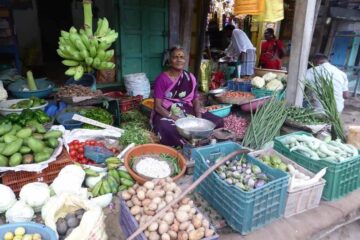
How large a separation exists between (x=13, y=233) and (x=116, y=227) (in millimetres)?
762

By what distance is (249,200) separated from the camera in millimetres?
2107

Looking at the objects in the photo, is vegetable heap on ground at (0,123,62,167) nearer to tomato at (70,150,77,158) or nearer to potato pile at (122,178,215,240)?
tomato at (70,150,77,158)

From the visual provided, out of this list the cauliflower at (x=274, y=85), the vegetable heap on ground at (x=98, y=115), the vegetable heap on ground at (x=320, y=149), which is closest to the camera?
the vegetable heap on ground at (x=320, y=149)

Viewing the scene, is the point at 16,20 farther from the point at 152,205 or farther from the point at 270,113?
the point at 152,205

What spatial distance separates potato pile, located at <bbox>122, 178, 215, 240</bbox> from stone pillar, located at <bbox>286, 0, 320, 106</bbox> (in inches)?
112

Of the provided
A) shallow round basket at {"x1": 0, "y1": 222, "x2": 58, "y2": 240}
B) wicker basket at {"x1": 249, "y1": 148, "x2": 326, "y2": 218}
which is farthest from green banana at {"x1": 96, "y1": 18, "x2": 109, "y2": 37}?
wicker basket at {"x1": 249, "y1": 148, "x2": 326, "y2": 218}

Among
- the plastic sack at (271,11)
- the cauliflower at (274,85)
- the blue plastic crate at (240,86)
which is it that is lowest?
the blue plastic crate at (240,86)

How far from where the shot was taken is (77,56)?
2.24 metres

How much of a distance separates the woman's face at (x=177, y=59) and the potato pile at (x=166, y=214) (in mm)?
2047

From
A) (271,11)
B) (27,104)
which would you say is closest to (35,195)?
(27,104)

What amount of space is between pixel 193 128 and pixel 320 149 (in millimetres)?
1320

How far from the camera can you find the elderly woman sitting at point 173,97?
12.3 ft

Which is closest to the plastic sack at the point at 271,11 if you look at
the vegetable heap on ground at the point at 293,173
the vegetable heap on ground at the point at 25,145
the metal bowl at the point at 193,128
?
the metal bowl at the point at 193,128

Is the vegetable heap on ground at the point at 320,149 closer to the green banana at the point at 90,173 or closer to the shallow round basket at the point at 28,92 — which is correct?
the green banana at the point at 90,173
